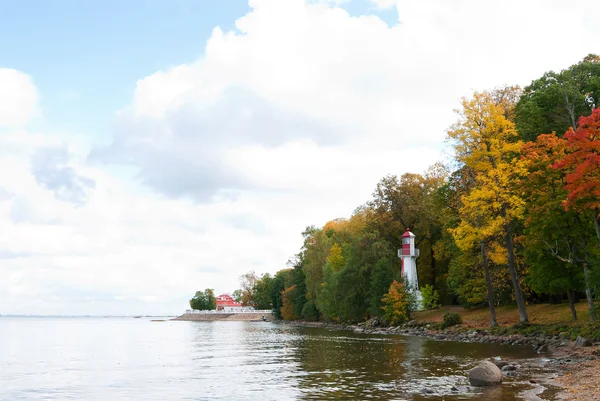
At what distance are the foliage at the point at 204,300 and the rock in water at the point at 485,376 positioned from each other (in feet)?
576

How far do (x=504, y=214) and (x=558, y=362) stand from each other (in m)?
16.7

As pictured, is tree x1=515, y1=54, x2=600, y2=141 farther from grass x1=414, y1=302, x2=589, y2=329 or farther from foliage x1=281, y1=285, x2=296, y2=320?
foliage x1=281, y1=285, x2=296, y2=320

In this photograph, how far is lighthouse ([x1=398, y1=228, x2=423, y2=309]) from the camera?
67250mm

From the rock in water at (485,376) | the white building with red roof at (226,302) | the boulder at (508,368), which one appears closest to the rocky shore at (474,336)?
the boulder at (508,368)

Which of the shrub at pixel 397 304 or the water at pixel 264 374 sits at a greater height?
the shrub at pixel 397 304

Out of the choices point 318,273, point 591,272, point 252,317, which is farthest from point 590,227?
point 252,317

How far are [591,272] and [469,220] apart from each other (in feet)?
37.8

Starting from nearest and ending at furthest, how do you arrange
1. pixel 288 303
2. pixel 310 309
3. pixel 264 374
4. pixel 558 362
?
1. pixel 558 362
2. pixel 264 374
3. pixel 310 309
4. pixel 288 303

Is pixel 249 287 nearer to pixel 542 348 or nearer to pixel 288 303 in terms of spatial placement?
pixel 288 303

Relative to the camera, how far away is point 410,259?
68.0 meters

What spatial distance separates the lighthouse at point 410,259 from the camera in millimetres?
67250

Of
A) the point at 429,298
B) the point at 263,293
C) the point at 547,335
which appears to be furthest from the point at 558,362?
the point at 263,293

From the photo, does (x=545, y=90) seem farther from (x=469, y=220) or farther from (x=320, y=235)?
(x=320, y=235)

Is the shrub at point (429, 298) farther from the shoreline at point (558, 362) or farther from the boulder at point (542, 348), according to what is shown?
the boulder at point (542, 348)
